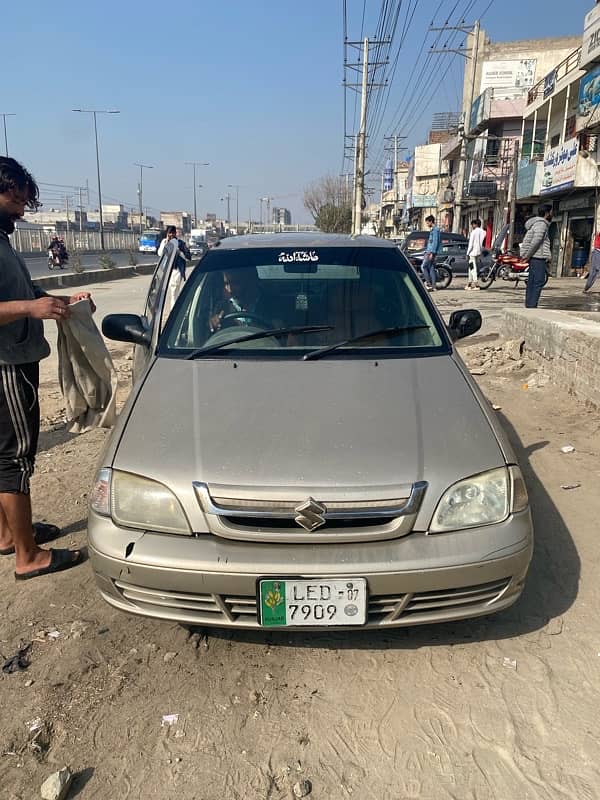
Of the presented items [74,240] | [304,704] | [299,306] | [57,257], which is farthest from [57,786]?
[74,240]

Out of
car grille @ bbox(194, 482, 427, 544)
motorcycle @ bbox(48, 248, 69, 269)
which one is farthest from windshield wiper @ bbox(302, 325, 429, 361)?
motorcycle @ bbox(48, 248, 69, 269)

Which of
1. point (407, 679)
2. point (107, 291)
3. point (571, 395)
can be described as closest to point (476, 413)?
point (407, 679)

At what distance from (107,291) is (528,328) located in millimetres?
14541

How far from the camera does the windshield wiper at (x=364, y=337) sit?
2874 millimetres

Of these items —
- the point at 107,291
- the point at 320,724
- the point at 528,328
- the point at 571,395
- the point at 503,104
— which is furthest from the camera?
the point at 503,104

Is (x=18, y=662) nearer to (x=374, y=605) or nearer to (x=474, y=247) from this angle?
(x=374, y=605)

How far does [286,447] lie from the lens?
7.29ft

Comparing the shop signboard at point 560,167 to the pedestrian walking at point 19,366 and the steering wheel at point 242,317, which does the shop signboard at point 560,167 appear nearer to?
the steering wheel at point 242,317

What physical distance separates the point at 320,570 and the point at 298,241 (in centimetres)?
229

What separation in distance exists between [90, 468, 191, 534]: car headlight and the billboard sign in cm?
4011

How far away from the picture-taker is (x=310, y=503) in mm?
2027

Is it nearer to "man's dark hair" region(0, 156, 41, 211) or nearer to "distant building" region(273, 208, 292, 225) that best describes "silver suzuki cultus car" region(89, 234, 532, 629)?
"man's dark hair" region(0, 156, 41, 211)

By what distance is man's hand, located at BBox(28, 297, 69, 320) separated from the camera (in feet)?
8.63

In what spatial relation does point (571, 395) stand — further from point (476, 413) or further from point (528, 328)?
point (476, 413)
